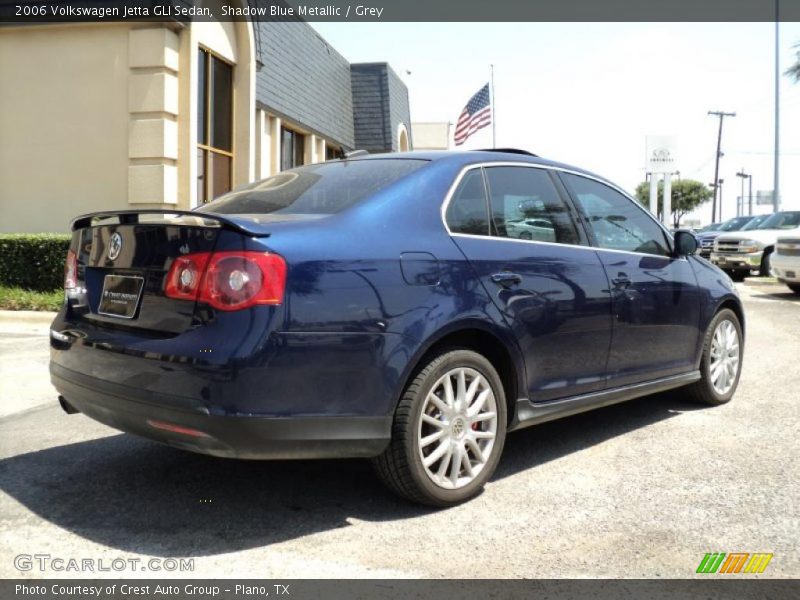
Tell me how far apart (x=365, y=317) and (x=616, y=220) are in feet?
7.76

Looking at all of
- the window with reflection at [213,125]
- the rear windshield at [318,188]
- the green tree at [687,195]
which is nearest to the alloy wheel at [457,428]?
the rear windshield at [318,188]

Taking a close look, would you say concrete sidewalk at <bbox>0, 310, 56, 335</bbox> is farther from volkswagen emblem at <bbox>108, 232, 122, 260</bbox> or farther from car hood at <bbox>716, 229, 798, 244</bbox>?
car hood at <bbox>716, 229, 798, 244</bbox>

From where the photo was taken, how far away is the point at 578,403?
4.29m

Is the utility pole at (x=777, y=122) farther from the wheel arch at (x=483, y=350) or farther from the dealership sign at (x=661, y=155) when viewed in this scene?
the wheel arch at (x=483, y=350)

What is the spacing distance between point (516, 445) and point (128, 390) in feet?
8.15

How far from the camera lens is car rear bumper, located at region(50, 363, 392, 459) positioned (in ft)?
9.90

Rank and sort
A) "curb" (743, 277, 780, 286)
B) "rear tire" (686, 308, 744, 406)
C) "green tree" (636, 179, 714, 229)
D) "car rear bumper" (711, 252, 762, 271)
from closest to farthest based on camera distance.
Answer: "rear tire" (686, 308, 744, 406)
"curb" (743, 277, 780, 286)
"car rear bumper" (711, 252, 762, 271)
"green tree" (636, 179, 714, 229)

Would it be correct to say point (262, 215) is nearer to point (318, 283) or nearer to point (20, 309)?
point (318, 283)

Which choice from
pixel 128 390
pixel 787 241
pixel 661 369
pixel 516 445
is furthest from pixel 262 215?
pixel 787 241

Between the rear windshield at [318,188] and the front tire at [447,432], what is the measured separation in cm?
88

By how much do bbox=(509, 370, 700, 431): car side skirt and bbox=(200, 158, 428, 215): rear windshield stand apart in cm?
134

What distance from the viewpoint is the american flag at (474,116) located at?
88.0ft

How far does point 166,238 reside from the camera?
3.25 metres

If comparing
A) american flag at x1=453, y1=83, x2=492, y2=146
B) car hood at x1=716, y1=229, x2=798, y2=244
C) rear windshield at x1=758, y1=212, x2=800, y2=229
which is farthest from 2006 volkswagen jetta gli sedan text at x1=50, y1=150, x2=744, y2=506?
american flag at x1=453, y1=83, x2=492, y2=146
